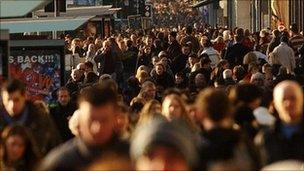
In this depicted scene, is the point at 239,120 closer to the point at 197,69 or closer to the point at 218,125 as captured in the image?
the point at 218,125

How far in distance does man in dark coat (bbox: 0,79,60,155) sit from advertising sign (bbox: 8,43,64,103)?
8322mm

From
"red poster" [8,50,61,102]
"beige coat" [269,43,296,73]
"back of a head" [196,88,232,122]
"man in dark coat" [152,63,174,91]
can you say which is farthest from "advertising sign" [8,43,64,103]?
"back of a head" [196,88,232,122]

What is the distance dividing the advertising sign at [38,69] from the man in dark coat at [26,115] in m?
8.32

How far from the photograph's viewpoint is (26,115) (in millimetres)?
11195

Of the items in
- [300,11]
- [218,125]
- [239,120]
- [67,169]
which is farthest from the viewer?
[300,11]

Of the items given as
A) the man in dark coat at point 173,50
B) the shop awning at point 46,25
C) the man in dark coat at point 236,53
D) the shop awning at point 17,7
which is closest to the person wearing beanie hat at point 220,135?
the shop awning at point 17,7

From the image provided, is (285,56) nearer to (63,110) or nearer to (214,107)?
(63,110)

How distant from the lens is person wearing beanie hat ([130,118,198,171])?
6.36 meters

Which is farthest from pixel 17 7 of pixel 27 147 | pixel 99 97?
pixel 99 97

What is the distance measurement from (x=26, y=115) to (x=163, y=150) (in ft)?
16.0

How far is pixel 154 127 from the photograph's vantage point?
22.9 feet

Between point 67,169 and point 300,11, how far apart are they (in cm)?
3569

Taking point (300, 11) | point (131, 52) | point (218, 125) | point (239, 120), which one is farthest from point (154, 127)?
point (300, 11)

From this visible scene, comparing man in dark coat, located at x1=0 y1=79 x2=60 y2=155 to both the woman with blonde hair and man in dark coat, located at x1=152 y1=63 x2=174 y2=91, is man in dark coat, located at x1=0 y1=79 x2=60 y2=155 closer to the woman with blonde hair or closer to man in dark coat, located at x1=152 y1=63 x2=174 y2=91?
the woman with blonde hair
